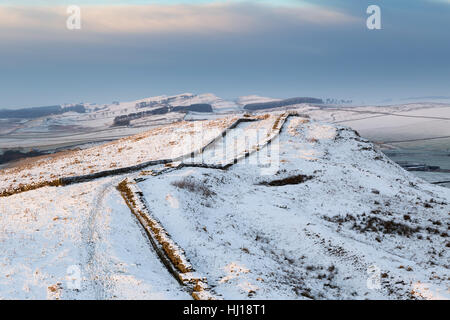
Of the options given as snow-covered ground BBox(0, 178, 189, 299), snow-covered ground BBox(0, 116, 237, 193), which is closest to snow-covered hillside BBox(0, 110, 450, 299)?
snow-covered ground BBox(0, 178, 189, 299)

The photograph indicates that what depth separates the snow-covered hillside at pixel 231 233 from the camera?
13805 millimetres

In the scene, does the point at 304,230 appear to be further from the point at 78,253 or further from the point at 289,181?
the point at 78,253

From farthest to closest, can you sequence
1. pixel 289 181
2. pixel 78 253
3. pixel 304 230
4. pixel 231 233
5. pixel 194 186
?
pixel 289 181 < pixel 194 186 < pixel 304 230 < pixel 231 233 < pixel 78 253

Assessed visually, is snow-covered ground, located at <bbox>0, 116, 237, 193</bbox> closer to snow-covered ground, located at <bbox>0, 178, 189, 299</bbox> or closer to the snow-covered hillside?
the snow-covered hillside

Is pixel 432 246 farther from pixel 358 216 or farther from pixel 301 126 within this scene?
pixel 301 126

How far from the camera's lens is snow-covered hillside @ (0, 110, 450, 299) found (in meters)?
13.8

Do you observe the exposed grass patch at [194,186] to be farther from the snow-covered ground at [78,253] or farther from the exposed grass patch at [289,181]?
the exposed grass patch at [289,181]

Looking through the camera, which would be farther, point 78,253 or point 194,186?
point 194,186

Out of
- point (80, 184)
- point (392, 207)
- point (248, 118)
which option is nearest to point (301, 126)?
point (248, 118)

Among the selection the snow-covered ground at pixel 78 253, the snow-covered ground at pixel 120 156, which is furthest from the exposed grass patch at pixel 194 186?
the snow-covered ground at pixel 120 156

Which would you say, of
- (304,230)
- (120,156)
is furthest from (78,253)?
(120,156)

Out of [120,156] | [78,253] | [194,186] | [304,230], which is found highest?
[120,156]

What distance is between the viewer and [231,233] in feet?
65.6
